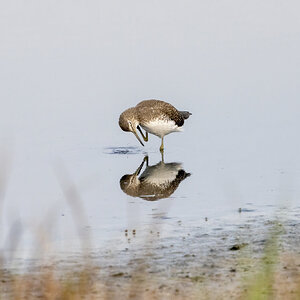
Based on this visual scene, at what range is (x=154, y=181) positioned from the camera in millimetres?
14094

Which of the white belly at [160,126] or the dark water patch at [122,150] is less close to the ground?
the white belly at [160,126]

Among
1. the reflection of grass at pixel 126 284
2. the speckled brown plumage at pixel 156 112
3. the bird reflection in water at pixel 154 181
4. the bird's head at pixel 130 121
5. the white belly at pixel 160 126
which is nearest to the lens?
the reflection of grass at pixel 126 284

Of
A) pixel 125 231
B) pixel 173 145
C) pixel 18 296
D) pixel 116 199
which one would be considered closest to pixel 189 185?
pixel 116 199

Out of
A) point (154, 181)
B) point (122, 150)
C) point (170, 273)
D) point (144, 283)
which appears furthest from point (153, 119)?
point (144, 283)

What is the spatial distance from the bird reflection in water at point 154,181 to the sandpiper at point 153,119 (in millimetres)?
2287

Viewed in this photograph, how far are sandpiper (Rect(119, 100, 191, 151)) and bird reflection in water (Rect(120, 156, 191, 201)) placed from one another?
229cm

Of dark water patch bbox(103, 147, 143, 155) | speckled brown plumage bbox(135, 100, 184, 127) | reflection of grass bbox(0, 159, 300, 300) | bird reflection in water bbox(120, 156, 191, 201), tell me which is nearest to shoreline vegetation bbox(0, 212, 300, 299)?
reflection of grass bbox(0, 159, 300, 300)

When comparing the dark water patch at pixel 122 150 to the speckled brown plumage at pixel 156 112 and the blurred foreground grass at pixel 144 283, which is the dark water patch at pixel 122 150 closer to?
the speckled brown plumage at pixel 156 112

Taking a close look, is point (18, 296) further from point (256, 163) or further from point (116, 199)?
point (256, 163)

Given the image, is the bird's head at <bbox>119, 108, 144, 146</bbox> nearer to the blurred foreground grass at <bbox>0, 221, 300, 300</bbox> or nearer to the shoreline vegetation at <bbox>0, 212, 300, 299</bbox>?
the shoreline vegetation at <bbox>0, 212, 300, 299</bbox>

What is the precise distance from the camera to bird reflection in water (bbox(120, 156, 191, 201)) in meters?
13.1

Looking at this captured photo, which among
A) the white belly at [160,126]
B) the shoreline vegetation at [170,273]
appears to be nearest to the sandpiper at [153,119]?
the white belly at [160,126]

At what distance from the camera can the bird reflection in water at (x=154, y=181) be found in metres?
13.1

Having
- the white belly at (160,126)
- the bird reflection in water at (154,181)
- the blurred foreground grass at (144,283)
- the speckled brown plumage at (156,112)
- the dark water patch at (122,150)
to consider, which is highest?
the speckled brown plumage at (156,112)
